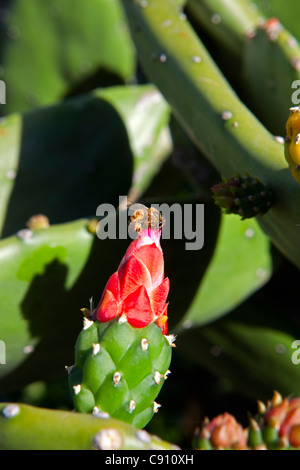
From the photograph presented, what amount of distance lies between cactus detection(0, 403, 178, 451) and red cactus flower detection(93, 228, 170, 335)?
144mm

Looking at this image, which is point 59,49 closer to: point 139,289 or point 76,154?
point 76,154

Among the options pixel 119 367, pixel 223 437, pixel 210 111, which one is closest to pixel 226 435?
pixel 223 437

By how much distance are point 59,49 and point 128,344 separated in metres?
1.45

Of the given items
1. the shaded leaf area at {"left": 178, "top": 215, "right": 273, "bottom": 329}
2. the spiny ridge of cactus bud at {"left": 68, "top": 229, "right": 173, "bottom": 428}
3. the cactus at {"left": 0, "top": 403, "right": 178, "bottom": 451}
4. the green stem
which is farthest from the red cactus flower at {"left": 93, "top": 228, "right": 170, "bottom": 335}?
the shaded leaf area at {"left": 178, "top": 215, "right": 273, "bottom": 329}

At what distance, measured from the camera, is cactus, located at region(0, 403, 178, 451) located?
670mm

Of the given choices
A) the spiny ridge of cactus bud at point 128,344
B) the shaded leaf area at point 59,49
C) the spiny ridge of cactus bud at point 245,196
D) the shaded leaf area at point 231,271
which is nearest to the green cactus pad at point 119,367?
the spiny ridge of cactus bud at point 128,344

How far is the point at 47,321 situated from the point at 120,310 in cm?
44

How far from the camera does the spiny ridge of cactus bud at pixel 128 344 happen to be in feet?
2.60

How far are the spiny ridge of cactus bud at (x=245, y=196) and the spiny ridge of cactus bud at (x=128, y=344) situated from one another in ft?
0.57

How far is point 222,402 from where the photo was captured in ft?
6.59

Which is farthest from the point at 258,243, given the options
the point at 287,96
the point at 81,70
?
the point at 81,70

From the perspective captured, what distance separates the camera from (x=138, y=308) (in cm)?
80

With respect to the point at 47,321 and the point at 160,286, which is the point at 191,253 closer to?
the point at 47,321

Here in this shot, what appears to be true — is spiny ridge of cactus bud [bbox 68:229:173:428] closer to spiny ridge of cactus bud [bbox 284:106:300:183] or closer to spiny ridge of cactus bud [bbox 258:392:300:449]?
spiny ridge of cactus bud [bbox 284:106:300:183]
